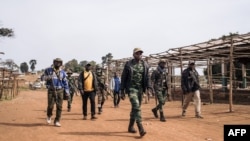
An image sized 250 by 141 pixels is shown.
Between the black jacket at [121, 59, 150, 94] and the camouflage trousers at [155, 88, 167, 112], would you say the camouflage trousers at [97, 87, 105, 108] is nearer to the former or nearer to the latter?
the camouflage trousers at [155, 88, 167, 112]

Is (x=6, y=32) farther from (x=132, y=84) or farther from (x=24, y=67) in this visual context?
(x=24, y=67)

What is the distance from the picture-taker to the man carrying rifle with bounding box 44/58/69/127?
10062 millimetres

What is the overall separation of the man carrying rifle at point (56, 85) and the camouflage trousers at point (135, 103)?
108 inches

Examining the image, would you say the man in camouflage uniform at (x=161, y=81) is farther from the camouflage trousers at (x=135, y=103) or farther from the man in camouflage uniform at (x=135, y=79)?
the camouflage trousers at (x=135, y=103)

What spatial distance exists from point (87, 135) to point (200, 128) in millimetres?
3273

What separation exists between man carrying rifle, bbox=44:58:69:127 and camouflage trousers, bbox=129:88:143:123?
2751 mm

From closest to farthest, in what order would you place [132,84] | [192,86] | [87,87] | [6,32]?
1. [132,84]
2. [87,87]
3. [192,86]
4. [6,32]

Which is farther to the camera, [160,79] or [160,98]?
[160,79]

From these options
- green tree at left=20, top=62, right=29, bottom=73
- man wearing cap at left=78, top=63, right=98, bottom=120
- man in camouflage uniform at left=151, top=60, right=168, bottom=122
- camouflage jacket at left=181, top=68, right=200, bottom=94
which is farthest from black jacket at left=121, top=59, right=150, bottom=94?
green tree at left=20, top=62, right=29, bottom=73

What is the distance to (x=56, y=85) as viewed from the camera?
10.1 m

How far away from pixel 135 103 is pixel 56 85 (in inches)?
122

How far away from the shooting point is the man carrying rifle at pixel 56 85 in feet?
33.0

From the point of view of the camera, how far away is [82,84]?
11641 millimetres

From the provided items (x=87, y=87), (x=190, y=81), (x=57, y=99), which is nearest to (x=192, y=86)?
(x=190, y=81)
